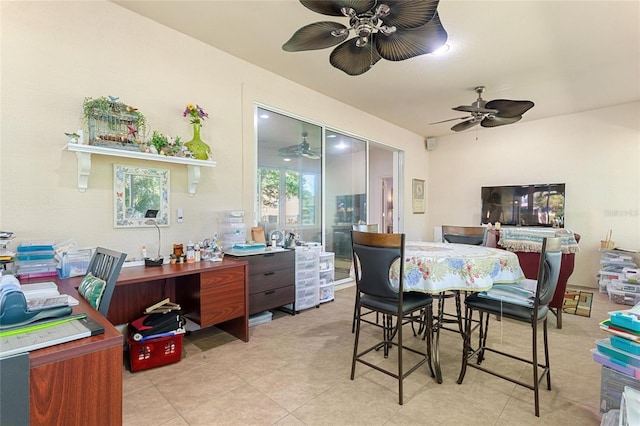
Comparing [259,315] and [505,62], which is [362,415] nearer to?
[259,315]

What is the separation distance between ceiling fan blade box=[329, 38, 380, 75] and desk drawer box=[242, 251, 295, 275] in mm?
1886

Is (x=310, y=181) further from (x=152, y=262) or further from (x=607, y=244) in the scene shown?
(x=607, y=244)

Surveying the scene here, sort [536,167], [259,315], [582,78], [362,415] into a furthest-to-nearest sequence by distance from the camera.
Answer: [536,167] < [582,78] < [259,315] < [362,415]

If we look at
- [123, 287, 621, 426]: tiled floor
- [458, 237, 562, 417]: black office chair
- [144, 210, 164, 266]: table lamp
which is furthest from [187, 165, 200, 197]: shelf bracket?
[458, 237, 562, 417]: black office chair

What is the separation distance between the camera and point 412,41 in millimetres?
1961

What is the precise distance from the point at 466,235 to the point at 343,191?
2.27 meters

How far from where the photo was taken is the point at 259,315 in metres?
3.27

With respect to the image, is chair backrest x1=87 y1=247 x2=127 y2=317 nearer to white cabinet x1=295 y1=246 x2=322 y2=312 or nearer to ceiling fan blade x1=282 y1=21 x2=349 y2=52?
ceiling fan blade x1=282 y1=21 x2=349 y2=52

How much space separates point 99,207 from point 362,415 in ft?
8.01

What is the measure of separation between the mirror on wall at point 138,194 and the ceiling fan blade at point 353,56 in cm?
180

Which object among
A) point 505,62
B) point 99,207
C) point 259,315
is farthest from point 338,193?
point 99,207

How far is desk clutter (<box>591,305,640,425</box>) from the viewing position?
1626 mm

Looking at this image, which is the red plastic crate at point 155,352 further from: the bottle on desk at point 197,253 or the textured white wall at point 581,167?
the textured white wall at point 581,167

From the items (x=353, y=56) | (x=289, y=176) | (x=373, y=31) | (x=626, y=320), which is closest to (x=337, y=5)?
(x=373, y=31)
